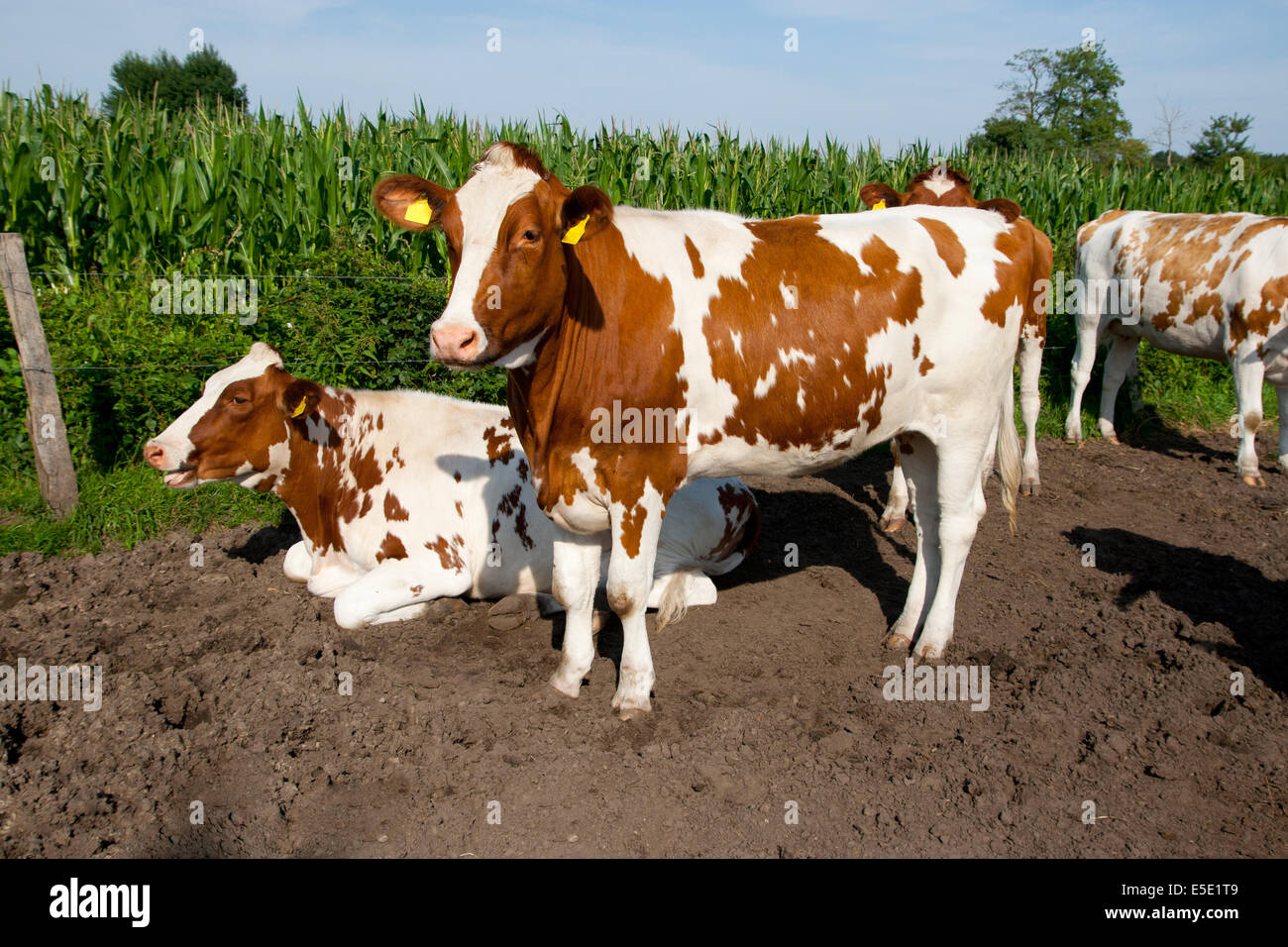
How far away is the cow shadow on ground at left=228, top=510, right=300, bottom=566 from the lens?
655 cm

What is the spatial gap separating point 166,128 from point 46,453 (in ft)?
15.3

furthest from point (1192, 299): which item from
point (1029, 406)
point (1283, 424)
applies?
point (1029, 406)

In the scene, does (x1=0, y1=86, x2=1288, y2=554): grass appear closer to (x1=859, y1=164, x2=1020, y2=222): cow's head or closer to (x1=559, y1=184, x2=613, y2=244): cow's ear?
(x1=859, y1=164, x2=1020, y2=222): cow's head

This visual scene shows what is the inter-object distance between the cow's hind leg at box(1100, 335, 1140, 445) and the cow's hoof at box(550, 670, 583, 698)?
800cm

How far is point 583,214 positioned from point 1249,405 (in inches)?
306

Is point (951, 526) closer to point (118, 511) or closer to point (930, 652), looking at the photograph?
point (930, 652)

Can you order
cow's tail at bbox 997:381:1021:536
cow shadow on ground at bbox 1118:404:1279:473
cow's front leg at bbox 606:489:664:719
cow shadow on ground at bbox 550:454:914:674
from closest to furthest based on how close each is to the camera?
cow's front leg at bbox 606:489:664:719, cow's tail at bbox 997:381:1021:536, cow shadow on ground at bbox 550:454:914:674, cow shadow on ground at bbox 1118:404:1279:473

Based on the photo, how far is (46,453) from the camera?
6.72m

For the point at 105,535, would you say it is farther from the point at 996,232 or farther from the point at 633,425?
the point at 996,232

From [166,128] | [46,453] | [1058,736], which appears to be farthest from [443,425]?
[166,128]

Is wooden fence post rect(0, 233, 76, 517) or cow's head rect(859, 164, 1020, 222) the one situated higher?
cow's head rect(859, 164, 1020, 222)

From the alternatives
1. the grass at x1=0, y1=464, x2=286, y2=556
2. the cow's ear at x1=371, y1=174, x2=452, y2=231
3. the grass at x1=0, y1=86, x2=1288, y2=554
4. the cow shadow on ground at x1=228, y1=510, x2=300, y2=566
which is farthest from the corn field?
the cow's ear at x1=371, y1=174, x2=452, y2=231

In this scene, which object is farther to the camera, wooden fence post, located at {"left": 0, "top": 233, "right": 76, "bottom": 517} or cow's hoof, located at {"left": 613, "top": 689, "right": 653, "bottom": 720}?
wooden fence post, located at {"left": 0, "top": 233, "right": 76, "bottom": 517}

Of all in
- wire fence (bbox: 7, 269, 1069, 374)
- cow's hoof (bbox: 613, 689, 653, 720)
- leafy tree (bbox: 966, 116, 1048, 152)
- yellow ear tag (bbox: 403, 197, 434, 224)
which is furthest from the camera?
leafy tree (bbox: 966, 116, 1048, 152)
